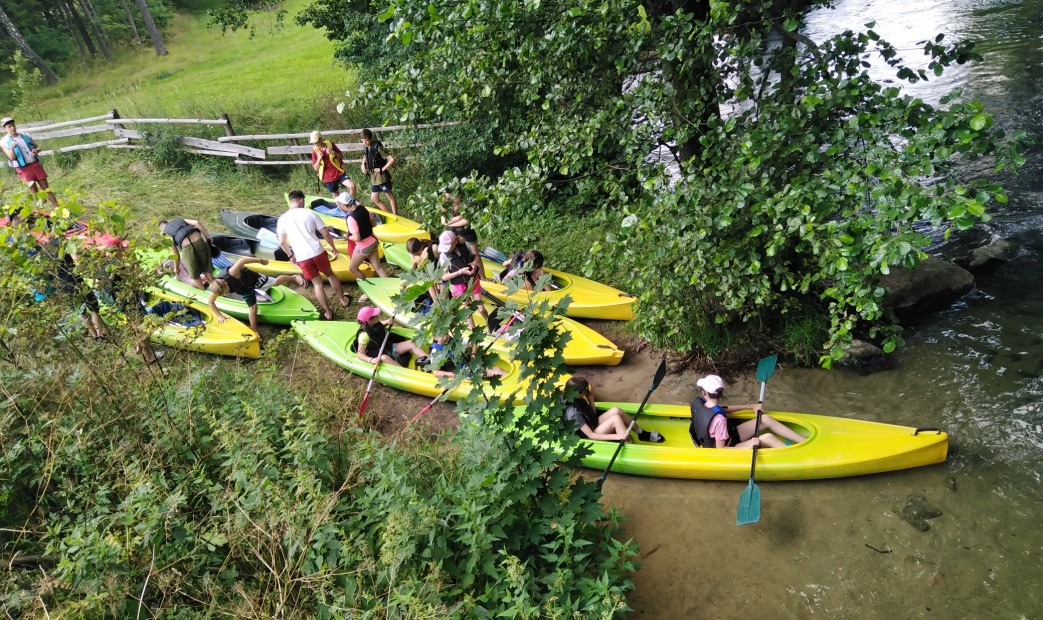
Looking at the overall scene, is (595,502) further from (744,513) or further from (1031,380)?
(1031,380)

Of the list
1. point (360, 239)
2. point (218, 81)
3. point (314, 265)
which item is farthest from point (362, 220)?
point (218, 81)

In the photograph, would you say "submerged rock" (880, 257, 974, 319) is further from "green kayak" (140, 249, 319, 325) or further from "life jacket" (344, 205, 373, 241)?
"green kayak" (140, 249, 319, 325)

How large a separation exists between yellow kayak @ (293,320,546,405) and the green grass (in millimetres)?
6861

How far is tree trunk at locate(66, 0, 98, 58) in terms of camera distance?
22545 millimetres

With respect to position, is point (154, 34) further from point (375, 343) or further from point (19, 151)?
point (375, 343)

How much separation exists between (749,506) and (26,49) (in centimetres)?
2586

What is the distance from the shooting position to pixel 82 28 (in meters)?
22.6

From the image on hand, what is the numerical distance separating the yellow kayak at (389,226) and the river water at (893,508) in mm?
3992

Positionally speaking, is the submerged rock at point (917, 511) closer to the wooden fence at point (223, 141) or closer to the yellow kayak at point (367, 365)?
the yellow kayak at point (367, 365)

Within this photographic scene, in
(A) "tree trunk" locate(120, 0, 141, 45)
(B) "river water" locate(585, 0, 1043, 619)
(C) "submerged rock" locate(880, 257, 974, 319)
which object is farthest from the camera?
(A) "tree trunk" locate(120, 0, 141, 45)

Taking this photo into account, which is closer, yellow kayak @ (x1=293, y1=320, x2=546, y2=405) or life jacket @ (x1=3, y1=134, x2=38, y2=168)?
yellow kayak @ (x1=293, y1=320, x2=546, y2=405)

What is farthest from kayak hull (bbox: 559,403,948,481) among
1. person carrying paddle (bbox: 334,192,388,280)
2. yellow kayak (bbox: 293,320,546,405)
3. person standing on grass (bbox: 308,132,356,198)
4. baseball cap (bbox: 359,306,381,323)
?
person standing on grass (bbox: 308,132,356,198)

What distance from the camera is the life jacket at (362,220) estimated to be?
7424 millimetres

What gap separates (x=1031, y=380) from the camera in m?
5.44
